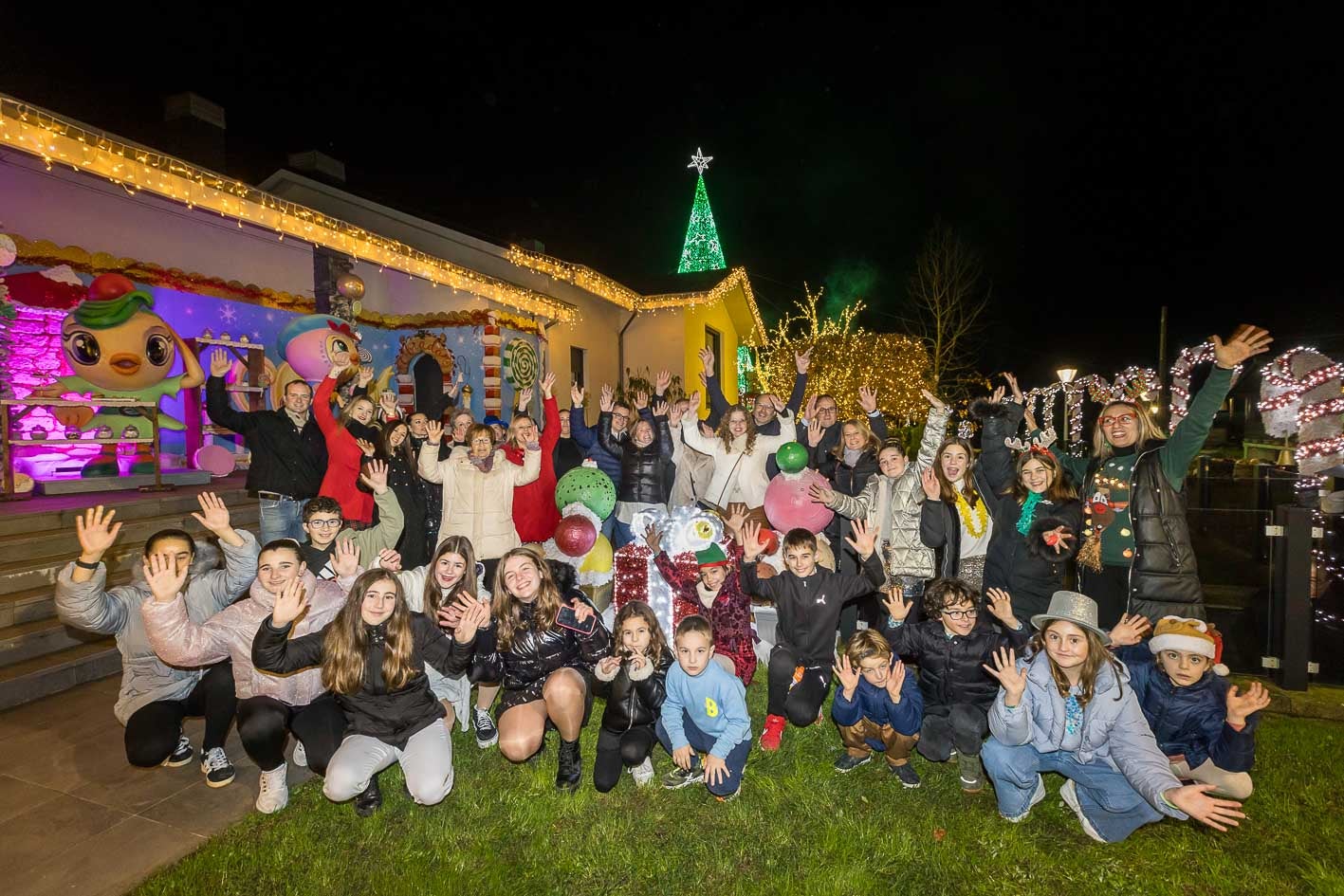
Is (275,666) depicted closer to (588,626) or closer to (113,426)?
(588,626)

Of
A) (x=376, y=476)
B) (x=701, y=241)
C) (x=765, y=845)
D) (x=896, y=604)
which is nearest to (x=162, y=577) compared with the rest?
(x=376, y=476)

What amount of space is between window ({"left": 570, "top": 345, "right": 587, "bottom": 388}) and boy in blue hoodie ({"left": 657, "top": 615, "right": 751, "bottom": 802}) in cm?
1274

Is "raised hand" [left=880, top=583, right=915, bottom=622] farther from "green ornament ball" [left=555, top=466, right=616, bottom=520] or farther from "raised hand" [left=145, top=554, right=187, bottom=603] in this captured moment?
"raised hand" [left=145, top=554, right=187, bottom=603]

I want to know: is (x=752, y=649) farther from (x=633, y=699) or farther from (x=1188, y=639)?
(x=1188, y=639)

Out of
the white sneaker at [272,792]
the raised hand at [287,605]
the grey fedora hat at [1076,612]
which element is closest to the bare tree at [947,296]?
the grey fedora hat at [1076,612]

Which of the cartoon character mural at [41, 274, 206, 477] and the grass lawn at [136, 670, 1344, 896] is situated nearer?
→ the grass lawn at [136, 670, 1344, 896]

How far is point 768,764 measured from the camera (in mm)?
3846

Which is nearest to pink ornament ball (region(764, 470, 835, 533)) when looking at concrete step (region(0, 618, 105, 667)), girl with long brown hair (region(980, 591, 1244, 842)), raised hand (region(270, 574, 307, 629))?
girl with long brown hair (region(980, 591, 1244, 842))

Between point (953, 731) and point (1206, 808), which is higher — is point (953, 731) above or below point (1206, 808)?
below

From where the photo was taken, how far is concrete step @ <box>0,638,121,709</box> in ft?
14.4

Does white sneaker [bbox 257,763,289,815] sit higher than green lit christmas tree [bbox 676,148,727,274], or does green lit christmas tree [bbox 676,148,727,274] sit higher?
green lit christmas tree [bbox 676,148,727,274]

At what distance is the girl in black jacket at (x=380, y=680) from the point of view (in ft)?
11.1

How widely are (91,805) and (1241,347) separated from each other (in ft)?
23.1

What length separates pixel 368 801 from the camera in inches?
134
